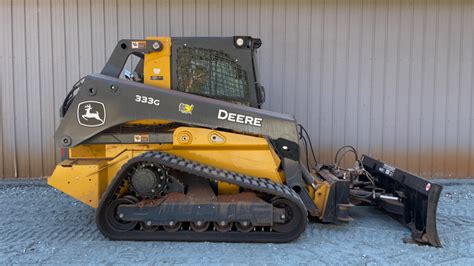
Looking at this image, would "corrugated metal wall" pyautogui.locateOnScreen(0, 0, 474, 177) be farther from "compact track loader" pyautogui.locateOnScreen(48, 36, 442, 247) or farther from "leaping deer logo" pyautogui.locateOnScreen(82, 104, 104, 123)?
"leaping deer logo" pyautogui.locateOnScreen(82, 104, 104, 123)

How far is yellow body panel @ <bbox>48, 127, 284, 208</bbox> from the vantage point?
4.46 meters

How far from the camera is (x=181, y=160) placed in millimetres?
4336

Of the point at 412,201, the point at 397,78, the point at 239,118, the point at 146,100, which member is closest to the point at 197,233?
the point at 239,118

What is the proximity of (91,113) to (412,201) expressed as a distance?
3.48 m

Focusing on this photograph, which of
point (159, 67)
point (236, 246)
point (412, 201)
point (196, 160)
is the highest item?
point (159, 67)

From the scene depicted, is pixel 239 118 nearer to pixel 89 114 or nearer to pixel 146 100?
pixel 146 100

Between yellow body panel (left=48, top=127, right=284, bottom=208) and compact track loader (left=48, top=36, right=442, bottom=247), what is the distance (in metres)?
0.01

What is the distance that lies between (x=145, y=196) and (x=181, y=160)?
19.9 inches

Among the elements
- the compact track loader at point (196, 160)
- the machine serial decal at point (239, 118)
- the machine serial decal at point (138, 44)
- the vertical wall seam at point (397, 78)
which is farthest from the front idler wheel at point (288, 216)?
the vertical wall seam at point (397, 78)

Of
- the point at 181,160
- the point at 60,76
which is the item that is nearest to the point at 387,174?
the point at 181,160

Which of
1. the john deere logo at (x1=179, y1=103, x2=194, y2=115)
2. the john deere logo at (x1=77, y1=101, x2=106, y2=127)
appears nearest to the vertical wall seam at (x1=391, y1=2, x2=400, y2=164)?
the john deere logo at (x1=179, y1=103, x2=194, y2=115)

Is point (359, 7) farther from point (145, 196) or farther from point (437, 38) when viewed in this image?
point (145, 196)

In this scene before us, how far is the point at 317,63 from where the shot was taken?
283 inches

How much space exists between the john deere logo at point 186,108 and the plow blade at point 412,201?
2352mm
